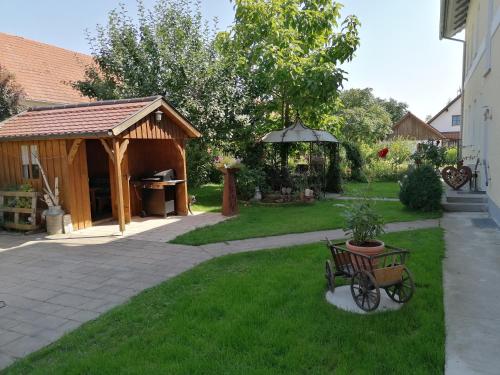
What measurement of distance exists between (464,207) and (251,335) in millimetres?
7377

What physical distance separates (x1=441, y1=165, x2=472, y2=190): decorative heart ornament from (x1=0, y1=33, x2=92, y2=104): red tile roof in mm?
12969

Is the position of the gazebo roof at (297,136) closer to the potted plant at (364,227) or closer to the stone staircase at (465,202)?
the stone staircase at (465,202)

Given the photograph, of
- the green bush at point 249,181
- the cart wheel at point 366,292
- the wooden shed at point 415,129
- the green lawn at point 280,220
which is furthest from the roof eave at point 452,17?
the wooden shed at point 415,129

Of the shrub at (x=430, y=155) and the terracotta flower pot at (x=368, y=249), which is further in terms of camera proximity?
the shrub at (x=430, y=155)

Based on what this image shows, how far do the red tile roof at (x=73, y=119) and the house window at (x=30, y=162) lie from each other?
1.14 ft

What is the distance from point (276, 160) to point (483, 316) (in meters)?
9.66

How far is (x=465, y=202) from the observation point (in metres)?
9.08

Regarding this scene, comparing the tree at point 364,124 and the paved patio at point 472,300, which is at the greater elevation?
the tree at point 364,124

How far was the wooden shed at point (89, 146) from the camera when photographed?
302 inches

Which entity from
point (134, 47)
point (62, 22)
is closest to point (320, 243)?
point (134, 47)

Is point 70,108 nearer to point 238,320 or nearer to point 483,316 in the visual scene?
point 238,320

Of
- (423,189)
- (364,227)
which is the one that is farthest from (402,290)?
(423,189)

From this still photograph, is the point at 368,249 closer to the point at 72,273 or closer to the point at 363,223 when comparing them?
the point at 363,223

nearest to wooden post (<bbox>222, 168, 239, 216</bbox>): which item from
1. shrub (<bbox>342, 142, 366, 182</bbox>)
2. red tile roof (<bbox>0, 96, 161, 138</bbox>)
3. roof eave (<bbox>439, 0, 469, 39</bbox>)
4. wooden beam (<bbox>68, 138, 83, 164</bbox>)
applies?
red tile roof (<bbox>0, 96, 161, 138</bbox>)
